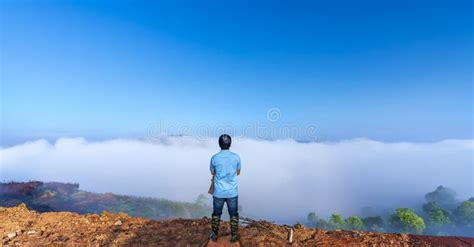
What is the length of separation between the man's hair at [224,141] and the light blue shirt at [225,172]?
139 mm

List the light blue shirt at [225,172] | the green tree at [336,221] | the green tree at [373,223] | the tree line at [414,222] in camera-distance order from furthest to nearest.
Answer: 1. the green tree at [373,223]
2. the tree line at [414,222]
3. the green tree at [336,221]
4. the light blue shirt at [225,172]

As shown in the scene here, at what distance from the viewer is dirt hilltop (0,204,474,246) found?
11008 mm

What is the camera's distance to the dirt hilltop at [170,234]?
36.1 ft

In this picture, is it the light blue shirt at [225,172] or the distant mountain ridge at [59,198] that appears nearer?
the light blue shirt at [225,172]

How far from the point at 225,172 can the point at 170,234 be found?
480 centimetres

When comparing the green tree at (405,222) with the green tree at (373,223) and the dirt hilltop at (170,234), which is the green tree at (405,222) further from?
the dirt hilltop at (170,234)

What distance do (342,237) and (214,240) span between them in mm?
5136

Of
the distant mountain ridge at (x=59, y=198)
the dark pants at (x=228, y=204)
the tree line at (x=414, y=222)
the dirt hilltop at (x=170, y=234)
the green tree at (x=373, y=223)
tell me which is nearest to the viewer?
the dark pants at (x=228, y=204)

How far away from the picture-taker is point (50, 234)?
12.2 m

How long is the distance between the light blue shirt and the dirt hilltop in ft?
7.35

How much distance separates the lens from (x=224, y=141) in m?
8.66

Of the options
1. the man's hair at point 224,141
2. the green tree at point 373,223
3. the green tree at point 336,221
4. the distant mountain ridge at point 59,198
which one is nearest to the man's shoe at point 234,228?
the man's hair at point 224,141

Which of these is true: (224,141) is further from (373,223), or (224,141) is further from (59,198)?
(373,223)

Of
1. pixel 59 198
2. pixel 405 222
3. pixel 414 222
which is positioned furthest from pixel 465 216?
pixel 59 198
